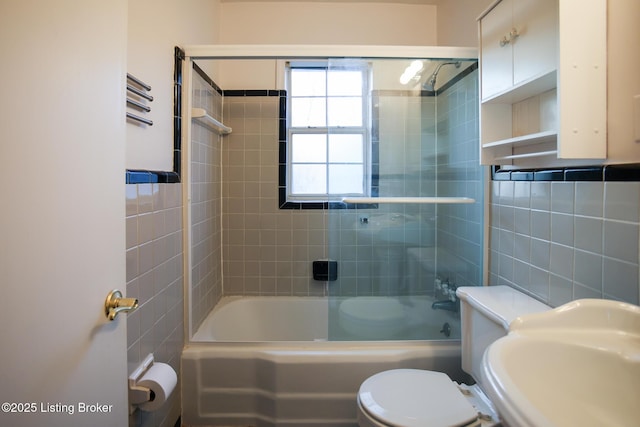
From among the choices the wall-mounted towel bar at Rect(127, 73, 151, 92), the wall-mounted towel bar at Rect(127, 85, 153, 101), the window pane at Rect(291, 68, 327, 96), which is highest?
the window pane at Rect(291, 68, 327, 96)

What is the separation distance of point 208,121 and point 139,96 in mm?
694

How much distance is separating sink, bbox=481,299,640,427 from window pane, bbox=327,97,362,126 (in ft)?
4.28

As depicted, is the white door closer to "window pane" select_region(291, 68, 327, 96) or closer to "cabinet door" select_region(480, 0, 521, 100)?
"cabinet door" select_region(480, 0, 521, 100)

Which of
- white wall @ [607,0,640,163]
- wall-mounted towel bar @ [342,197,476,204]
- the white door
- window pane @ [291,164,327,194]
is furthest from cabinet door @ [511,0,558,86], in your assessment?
window pane @ [291,164,327,194]

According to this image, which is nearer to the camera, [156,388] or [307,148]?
[156,388]

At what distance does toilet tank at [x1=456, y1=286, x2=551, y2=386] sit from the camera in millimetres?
1106

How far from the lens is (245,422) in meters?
1.58

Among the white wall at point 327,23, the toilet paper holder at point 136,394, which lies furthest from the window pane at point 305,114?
the toilet paper holder at point 136,394

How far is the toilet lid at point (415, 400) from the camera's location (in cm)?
105

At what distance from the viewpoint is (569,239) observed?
108cm

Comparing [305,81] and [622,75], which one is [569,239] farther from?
[305,81]

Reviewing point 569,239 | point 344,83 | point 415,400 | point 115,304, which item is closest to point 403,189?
point 344,83

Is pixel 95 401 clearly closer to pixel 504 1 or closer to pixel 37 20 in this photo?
Answer: pixel 37 20

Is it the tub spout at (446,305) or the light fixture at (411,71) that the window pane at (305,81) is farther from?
the tub spout at (446,305)
